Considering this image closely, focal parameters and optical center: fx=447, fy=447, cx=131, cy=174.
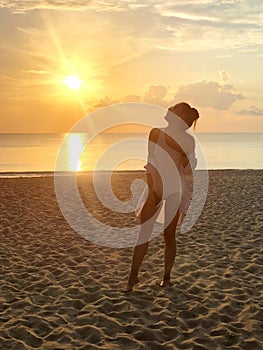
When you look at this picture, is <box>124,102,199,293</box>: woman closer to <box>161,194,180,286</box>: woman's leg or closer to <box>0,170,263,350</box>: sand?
<box>161,194,180,286</box>: woman's leg

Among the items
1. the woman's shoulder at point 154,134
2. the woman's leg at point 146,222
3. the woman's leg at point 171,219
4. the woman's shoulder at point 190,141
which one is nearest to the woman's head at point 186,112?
the woman's shoulder at point 190,141

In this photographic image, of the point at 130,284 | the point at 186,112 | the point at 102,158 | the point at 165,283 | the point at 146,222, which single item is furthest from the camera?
the point at 102,158

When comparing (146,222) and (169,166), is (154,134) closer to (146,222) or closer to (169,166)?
(169,166)

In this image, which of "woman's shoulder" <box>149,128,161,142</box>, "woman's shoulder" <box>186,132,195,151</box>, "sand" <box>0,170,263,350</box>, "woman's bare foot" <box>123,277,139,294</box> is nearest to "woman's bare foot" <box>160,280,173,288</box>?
"sand" <box>0,170,263,350</box>

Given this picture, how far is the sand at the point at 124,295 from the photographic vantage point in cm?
453

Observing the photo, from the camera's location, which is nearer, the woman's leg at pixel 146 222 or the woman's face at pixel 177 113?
the woman's face at pixel 177 113

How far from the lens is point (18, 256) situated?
7.51 m

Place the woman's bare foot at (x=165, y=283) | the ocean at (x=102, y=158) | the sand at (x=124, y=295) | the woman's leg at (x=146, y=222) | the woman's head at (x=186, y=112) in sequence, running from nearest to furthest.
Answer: the sand at (x=124, y=295) → the woman's head at (x=186, y=112) → the woman's leg at (x=146, y=222) → the woman's bare foot at (x=165, y=283) → the ocean at (x=102, y=158)

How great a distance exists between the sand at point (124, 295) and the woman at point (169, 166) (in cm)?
89

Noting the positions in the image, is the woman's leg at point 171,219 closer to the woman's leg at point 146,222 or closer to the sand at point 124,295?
the woman's leg at point 146,222

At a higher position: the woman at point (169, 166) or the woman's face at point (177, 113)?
the woman's face at point (177, 113)

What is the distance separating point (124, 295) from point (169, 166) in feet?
5.68

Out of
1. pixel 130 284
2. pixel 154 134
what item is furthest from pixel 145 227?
pixel 154 134

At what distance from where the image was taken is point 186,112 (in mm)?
5422
